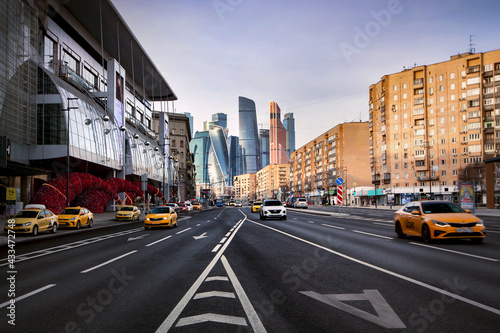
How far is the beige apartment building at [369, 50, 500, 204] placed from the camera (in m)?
75.8

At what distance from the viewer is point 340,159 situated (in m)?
118

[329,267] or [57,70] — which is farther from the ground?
[57,70]

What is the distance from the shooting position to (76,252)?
40.7 ft

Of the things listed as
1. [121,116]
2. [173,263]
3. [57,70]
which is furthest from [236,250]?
[121,116]

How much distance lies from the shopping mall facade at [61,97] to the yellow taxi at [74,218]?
3.07m

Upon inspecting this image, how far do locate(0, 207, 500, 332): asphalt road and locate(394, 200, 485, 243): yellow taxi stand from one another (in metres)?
1.26

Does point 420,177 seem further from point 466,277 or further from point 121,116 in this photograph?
point 466,277

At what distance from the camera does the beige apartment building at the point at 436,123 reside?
75.8 m

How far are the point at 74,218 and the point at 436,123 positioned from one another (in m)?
78.3

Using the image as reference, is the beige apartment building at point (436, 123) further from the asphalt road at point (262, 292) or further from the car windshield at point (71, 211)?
the asphalt road at point (262, 292)

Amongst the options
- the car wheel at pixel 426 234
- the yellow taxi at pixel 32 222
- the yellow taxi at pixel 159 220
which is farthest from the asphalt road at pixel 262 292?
the yellow taxi at pixel 159 220

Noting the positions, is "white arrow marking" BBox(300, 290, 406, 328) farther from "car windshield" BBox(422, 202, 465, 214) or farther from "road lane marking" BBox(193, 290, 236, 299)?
"car windshield" BBox(422, 202, 465, 214)

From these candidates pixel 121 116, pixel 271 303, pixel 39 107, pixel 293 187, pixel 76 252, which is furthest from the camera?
pixel 293 187

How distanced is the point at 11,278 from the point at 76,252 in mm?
4524
